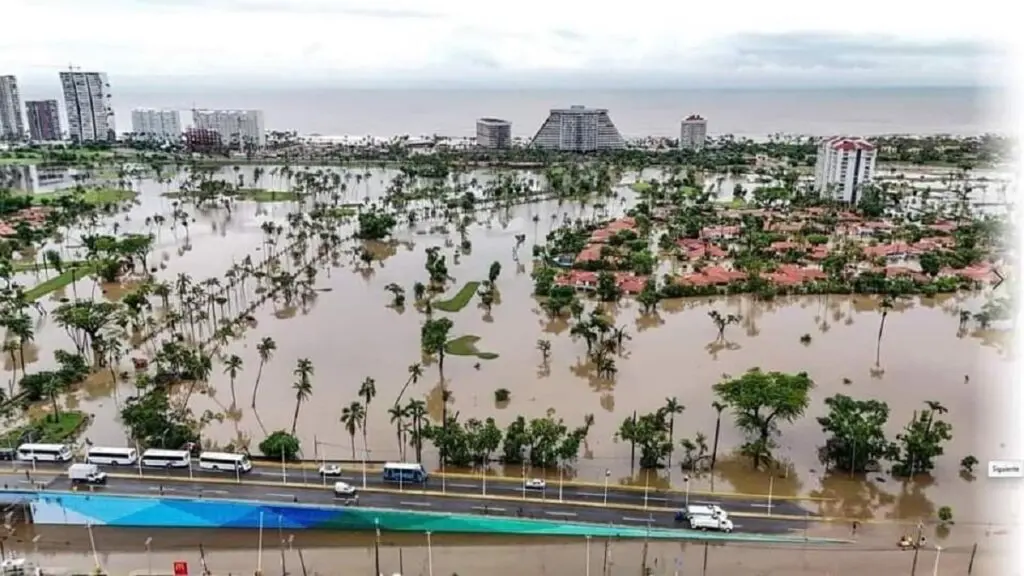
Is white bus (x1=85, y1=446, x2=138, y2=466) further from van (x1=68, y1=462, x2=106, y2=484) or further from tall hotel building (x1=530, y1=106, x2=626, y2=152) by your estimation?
tall hotel building (x1=530, y1=106, x2=626, y2=152)

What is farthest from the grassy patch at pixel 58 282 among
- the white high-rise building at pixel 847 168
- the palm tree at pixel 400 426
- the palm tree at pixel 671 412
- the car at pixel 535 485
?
the white high-rise building at pixel 847 168

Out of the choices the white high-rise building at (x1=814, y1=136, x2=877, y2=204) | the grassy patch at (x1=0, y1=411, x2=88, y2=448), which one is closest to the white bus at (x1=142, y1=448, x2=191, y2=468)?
the grassy patch at (x1=0, y1=411, x2=88, y2=448)

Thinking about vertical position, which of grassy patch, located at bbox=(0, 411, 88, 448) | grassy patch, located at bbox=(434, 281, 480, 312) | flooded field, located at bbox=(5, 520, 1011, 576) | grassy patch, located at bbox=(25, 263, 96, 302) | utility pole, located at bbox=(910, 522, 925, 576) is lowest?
flooded field, located at bbox=(5, 520, 1011, 576)

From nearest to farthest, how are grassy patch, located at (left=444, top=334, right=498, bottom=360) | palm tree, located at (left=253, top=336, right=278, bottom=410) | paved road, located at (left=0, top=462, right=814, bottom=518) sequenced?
paved road, located at (left=0, top=462, right=814, bottom=518) < palm tree, located at (left=253, top=336, right=278, bottom=410) < grassy patch, located at (left=444, top=334, right=498, bottom=360)

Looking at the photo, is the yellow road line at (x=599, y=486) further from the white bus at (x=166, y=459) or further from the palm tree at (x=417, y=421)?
the white bus at (x=166, y=459)

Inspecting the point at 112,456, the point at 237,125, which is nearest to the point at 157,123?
the point at 237,125

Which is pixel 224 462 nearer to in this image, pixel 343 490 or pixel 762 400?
pixel 343 490
